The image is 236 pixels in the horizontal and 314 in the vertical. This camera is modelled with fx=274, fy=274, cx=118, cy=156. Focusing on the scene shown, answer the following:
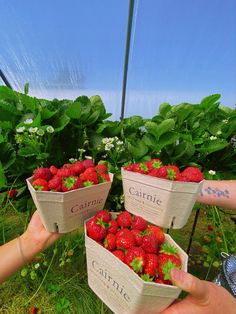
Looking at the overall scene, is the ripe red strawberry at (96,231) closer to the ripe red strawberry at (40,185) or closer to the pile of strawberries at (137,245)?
the pile of strawberries at (137,245)

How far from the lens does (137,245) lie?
576 mm

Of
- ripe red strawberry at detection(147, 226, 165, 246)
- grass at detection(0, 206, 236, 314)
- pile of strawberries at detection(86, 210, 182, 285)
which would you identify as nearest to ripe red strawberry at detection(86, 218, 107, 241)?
pile of strawberries at detection(86, 210, 182, 285)

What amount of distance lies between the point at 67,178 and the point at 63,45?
2.58m

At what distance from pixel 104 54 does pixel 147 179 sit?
8.70ft

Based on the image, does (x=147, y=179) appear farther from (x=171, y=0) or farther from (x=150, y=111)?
(x=150, y=111)

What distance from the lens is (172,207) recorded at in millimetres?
648

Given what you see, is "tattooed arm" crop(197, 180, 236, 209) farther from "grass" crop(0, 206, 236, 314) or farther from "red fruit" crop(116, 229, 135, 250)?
"grass" crop(0, 206, 236, 314)

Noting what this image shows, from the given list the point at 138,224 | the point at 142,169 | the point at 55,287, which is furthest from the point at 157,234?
the point at 55,287

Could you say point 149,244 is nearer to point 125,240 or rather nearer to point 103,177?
point 125,240

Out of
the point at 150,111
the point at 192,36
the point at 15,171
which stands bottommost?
the point at 15,171

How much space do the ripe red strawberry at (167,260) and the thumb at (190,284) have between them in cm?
2

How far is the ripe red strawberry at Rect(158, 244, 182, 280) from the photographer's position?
0.51 meters

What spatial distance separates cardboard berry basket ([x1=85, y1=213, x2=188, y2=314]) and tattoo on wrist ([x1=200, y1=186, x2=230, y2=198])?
0.29 metres

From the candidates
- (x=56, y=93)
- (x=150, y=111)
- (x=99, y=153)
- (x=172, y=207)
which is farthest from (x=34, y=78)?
(x=172, y=207)
